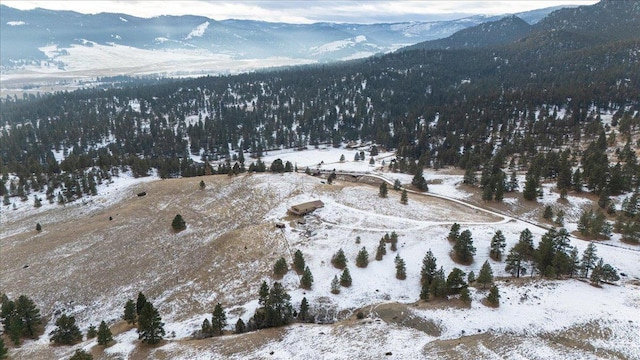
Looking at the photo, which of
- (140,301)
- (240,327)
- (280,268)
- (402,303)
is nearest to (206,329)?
(240,327)

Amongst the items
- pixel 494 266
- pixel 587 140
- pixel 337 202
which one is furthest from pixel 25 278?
pixel 587 140

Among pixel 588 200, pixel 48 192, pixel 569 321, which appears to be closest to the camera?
pixel 569 321

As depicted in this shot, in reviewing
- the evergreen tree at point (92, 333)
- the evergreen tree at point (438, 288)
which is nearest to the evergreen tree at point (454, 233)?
the evergreen tree at point (438, 288)

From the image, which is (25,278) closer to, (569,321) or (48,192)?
(48,192)

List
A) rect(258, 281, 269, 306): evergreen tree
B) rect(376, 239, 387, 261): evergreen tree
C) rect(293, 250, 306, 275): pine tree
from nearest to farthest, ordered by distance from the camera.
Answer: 1. rect(258, 281, 269, 306): evergreen tree
2. rect(293, 250, 306, 275): pine tree
3. rect(376, 239, 387, 261): evergreen tree

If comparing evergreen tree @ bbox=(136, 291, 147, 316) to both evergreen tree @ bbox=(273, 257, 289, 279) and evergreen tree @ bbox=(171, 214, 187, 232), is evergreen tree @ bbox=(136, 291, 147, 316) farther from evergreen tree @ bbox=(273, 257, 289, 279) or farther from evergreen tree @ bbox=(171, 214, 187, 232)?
evergreen tree @ bbox=(171, 214, 187, 232)

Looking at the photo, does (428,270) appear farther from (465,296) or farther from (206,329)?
(206,329)

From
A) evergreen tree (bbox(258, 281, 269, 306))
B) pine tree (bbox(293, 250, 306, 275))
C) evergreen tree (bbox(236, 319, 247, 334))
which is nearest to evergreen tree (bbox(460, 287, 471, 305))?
pine tree (bbox(293, 250, 306, 275))
